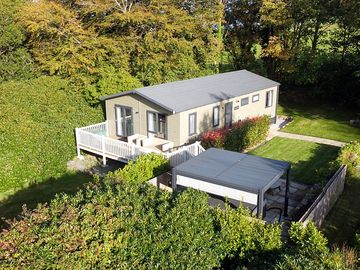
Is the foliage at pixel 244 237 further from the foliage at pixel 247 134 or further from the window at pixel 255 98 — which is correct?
the window at pixel 255 98

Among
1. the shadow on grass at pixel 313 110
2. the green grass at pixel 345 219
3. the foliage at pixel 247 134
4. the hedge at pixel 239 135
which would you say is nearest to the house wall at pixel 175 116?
the hedge at pixel 239 135

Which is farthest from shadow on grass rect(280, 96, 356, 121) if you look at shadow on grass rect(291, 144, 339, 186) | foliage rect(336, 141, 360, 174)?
foliage rect(336, 141, 360, 174)

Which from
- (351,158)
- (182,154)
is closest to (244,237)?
(182,154)

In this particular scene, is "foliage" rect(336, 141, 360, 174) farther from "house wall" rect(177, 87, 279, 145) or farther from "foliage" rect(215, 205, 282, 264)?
"foliage" rect(215, 205, 282, 264)

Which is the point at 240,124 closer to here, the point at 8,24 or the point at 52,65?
the point at 52,65

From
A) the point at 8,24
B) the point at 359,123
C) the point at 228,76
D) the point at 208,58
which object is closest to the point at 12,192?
the point at 8,24

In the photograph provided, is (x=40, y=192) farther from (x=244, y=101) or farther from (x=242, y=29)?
(x=242, y=29)

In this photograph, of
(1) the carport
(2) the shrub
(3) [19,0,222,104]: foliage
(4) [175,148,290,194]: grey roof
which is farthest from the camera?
(3) [19,0,222,104]: foliage
